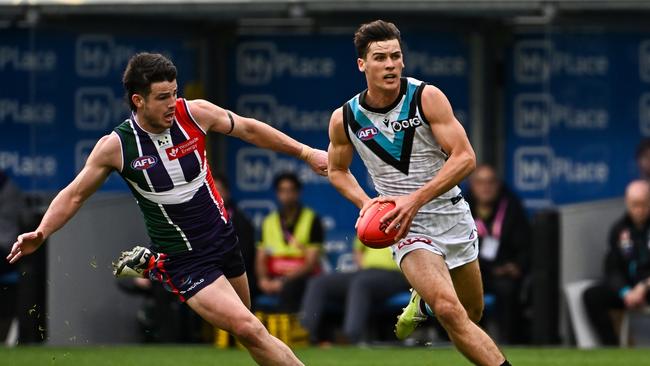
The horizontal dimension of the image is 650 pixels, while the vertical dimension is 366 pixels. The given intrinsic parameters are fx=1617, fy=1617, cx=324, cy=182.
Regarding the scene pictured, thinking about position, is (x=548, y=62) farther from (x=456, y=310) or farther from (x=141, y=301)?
(x=456, y=310)

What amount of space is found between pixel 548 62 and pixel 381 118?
5.82 meters

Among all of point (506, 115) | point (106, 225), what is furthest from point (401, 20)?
point (106, 225)

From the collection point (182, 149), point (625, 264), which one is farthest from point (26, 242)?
point (625, 264)

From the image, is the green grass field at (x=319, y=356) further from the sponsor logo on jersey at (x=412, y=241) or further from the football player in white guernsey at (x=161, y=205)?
the football player in white guernsey at (x=161, y=205)

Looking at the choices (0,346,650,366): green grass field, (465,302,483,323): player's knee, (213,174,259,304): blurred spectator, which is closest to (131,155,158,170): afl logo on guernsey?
(465,302,483,323): player's knee

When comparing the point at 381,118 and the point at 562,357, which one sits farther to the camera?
the point at 562,357

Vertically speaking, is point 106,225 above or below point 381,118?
below

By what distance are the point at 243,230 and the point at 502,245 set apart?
2.16 m

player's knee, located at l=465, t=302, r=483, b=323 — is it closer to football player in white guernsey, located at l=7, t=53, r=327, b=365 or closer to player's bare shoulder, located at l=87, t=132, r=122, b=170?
football player in white guernsey, located at l=7, t=53, r=327, b=365

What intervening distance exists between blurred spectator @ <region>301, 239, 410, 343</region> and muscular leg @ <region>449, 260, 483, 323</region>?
13.0ft

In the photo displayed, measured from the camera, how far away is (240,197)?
1480cm

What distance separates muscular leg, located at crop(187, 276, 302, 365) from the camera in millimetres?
8230

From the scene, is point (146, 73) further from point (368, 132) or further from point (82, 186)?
point (368, 132)

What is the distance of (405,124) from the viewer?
851 cm
